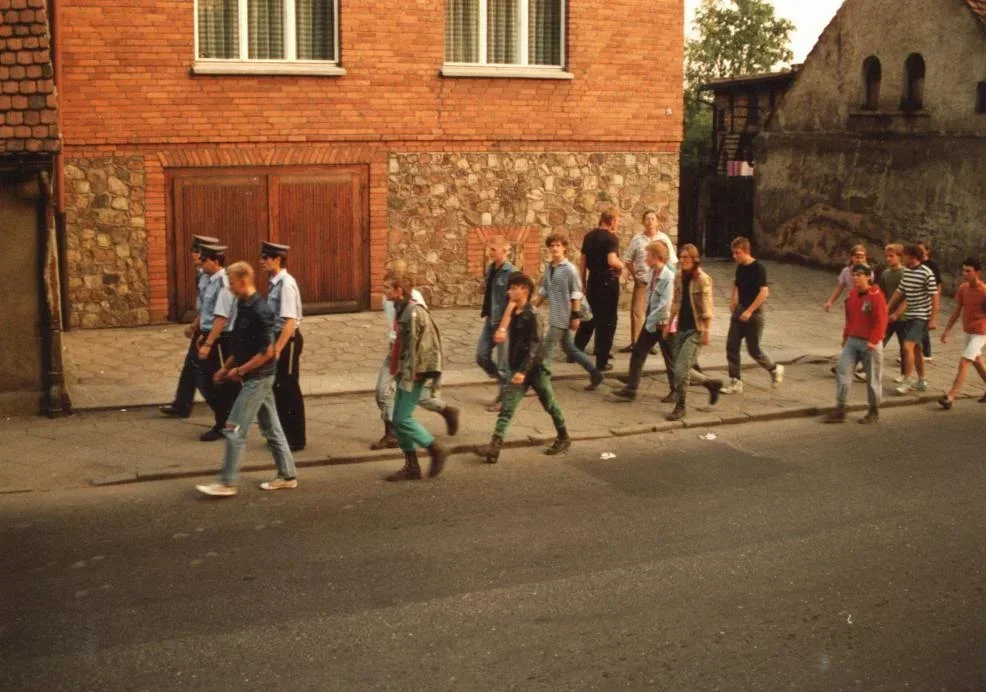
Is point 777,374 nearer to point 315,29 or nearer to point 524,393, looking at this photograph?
Result: point 524,393

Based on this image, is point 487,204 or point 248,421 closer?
point 248,421

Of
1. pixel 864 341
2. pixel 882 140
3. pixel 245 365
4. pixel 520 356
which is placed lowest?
pixel 864 341

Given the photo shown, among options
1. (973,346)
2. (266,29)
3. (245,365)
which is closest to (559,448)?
(245,365)

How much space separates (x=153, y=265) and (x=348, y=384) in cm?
444

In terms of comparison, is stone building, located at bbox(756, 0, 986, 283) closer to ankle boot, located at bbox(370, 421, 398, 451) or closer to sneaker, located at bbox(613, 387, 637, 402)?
sneaker, located at bbox(613, 387, 637, 402)

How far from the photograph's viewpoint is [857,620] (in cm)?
780

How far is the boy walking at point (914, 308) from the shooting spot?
15.0 metres

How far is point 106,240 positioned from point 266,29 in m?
3.42

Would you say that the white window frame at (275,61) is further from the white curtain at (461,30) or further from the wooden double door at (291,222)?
the white curtain at (461,30)

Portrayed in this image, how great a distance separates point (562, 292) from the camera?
13.7m

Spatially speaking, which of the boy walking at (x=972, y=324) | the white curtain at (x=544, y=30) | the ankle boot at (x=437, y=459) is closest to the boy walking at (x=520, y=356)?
the ankle boot at (x=437, y=459)

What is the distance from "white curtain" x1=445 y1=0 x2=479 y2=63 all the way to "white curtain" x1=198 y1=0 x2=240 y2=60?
2954mm

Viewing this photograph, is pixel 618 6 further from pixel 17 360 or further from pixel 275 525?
pixel 275 525

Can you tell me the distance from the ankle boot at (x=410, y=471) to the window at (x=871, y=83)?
17.4 m
